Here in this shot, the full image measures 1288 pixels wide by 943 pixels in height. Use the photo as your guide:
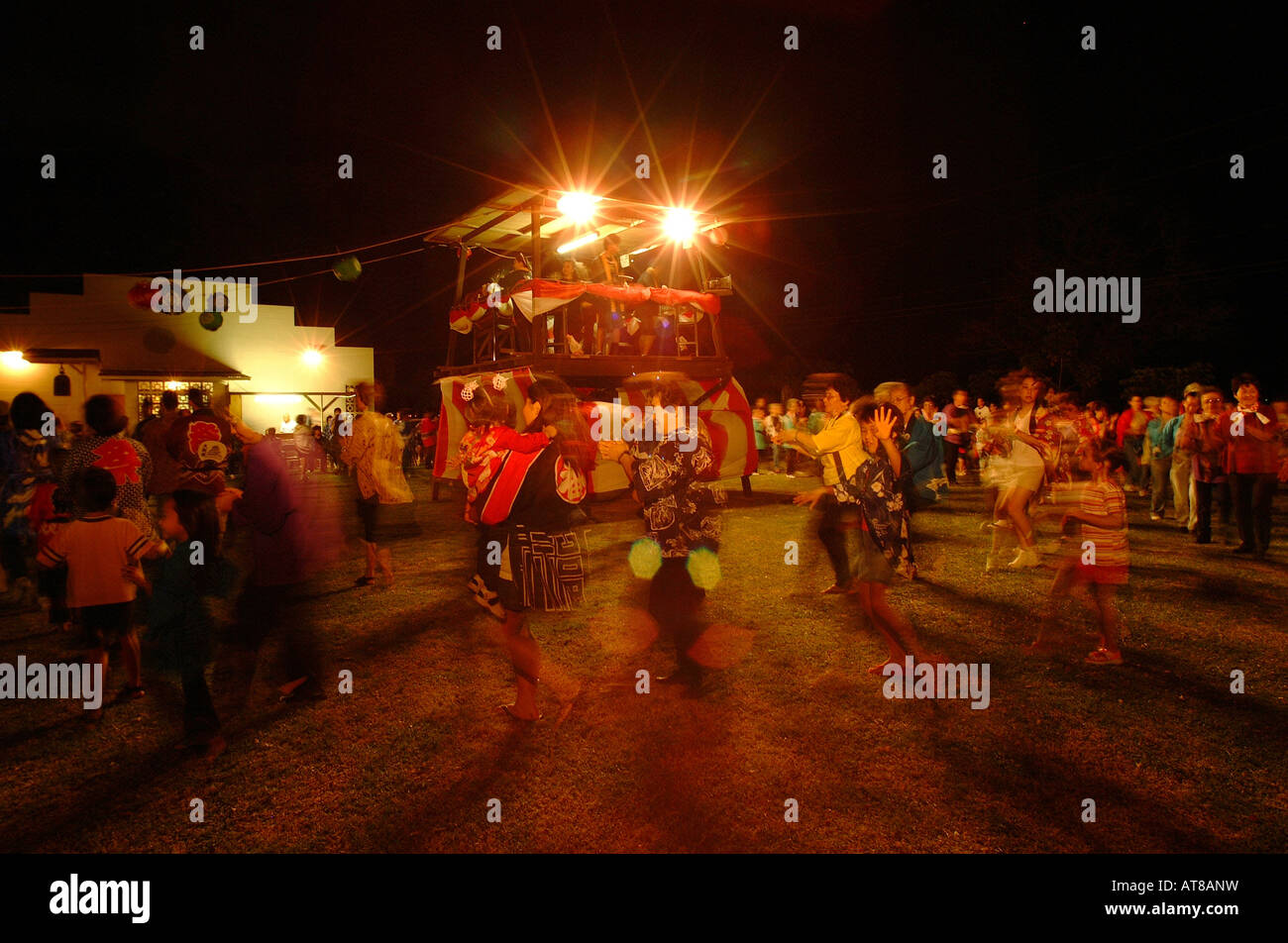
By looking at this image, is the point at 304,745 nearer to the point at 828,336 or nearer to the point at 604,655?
the point at 604,655

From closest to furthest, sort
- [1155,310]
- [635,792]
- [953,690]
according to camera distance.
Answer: [635,792], [953,690], [1155,310]

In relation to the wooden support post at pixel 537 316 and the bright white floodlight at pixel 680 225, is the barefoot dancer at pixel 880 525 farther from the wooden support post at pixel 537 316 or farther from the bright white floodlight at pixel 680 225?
the bright white floodlight at pixel 680 225

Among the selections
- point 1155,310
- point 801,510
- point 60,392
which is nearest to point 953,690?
point 801,510

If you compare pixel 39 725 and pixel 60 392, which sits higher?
pixel 60 392

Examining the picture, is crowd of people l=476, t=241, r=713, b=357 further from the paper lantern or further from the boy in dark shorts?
the boy in dark shorts

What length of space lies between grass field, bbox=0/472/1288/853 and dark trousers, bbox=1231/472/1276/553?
7.43 feet

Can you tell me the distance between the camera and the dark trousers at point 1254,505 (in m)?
8.11

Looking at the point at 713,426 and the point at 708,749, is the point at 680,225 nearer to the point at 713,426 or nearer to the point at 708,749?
the point at 713,426

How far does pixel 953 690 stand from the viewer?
4.64m

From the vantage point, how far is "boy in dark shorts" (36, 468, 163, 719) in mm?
4062

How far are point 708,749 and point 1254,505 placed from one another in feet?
26.4

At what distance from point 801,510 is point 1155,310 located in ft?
91.0

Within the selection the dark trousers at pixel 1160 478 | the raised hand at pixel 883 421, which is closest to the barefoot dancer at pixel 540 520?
the raised hand at pixel 883 421

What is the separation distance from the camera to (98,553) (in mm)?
4086
